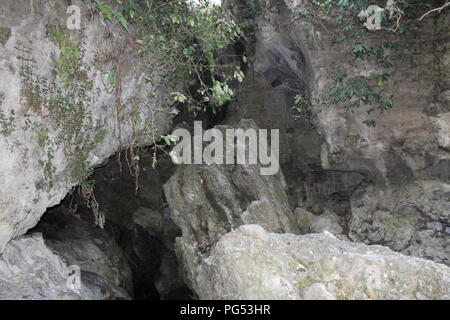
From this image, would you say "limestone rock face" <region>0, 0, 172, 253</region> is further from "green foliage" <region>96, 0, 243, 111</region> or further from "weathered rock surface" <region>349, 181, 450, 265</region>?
"weathered rock surface" <region>349, 181, 450, 265</region>

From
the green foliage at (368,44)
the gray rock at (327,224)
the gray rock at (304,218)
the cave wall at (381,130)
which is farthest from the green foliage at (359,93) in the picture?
the gray rock at (304,218)

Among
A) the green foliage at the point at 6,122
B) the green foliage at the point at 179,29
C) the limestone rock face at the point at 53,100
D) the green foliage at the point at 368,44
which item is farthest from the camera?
the green foliage at the point at 368,44

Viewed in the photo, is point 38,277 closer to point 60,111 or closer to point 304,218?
point 60,111

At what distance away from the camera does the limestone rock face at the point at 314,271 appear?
2.77 meters

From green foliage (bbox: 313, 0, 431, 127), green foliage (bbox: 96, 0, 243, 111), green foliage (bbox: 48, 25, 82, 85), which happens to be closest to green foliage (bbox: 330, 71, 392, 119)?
green foliage (bbox: 313, 0, 431, 127)

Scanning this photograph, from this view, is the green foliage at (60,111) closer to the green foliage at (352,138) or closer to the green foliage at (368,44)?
the green foliage at (368,44)

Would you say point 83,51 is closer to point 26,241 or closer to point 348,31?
point 26,241

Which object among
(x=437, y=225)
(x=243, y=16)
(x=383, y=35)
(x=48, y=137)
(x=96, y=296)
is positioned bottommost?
(x=96, y=296)

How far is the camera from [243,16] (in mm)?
7711

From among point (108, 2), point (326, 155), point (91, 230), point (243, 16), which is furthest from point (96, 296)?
point (243, 16)

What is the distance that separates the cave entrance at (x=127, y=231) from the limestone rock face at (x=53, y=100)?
1481mm

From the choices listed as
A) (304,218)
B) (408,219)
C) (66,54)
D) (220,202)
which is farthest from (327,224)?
(66,54)

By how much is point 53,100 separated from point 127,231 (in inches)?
166
